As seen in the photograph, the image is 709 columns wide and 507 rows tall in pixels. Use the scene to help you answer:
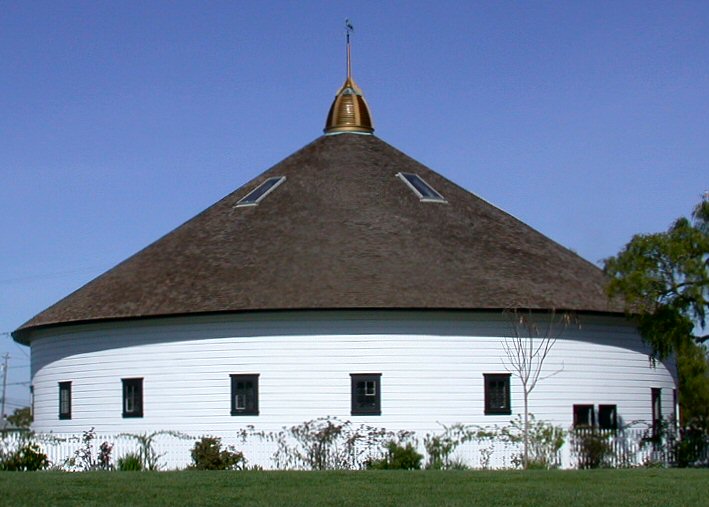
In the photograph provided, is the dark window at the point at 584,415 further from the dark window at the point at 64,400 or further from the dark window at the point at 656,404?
the dark window at the point at 64,400

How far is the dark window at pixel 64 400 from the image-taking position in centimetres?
3919

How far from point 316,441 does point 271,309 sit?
3642mm

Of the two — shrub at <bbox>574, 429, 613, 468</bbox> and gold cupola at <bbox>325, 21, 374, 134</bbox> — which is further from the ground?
gold cupola at <bbox>325, 21, 374, 134</bbox>

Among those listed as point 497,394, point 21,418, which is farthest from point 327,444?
point 21,418

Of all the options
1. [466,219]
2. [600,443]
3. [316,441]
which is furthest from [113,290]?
[600,443]

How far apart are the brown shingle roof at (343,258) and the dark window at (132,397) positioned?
1911mm

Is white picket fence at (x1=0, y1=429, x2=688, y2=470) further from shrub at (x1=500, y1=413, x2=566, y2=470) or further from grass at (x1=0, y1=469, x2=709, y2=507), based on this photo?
grass at (x1=0, y1=469, x2=709, y2=507)

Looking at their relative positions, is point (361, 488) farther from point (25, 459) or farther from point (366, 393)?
point (25, 459)

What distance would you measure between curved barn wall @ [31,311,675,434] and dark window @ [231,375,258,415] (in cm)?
17

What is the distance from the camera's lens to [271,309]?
3534 cm

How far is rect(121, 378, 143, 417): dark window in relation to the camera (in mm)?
37188

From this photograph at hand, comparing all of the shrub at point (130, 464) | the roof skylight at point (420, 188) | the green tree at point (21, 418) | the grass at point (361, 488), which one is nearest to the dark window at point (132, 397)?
the shrub at point (130, 464)

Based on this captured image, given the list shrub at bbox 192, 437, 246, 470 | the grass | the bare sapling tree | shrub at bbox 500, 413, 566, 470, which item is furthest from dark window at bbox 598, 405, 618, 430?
shrub at bbox 192, 437, 246, 470

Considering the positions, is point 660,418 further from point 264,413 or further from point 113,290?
point 113,290
